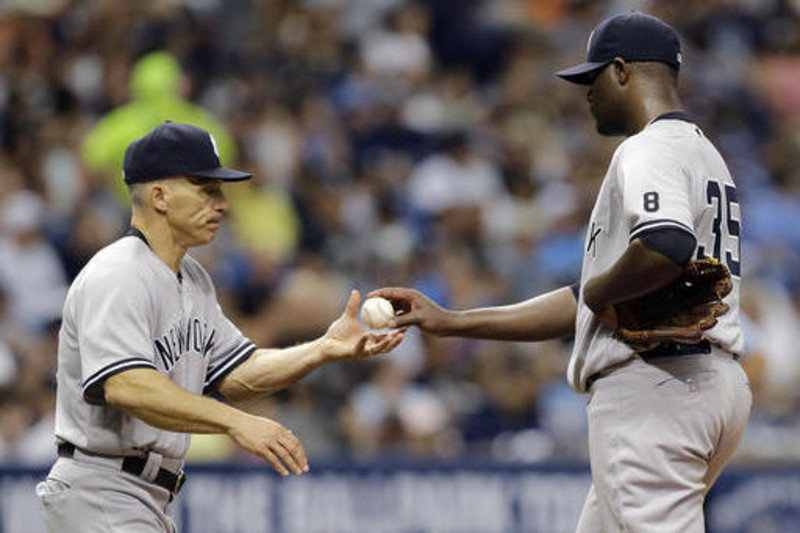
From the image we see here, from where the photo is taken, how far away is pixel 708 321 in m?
4.35

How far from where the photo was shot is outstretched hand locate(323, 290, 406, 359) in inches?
194

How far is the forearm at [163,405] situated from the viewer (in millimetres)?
4422

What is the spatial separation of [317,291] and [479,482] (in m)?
2.04

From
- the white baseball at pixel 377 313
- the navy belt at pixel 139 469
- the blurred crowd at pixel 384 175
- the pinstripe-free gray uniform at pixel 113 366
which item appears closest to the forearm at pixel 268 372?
the white baseball at pixel 377 313

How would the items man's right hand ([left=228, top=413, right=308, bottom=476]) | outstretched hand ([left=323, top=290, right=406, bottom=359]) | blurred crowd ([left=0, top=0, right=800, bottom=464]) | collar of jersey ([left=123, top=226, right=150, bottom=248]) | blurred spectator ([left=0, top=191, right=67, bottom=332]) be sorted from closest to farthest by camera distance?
man's right hand ([left=228, top=413, right=308, bottom=476]), collar of jersey ([left=123, top=226, right=150, bottom=248]), outstretched hand ([left=323, top=290, right=406, bottom=359]), blurred crowd ([left=0, top=0, right=800, bottom=464]), blurred spectator ([left=0, top=191, right=67, bottom=332])

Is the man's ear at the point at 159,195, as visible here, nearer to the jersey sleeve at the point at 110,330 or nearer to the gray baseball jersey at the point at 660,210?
the jersey sleeve at the point at 110,330

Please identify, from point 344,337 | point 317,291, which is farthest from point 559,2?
point 344,337

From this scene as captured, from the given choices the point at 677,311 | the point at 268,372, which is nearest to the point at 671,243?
the point at 677,311

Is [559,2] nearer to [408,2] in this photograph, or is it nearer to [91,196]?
[408,2]

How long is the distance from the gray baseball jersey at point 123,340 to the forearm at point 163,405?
0.16 ft

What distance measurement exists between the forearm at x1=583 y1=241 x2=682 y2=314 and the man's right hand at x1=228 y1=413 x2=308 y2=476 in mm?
1004

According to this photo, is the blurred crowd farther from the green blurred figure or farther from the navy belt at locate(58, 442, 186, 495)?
the navy belt at locate(58, 442, 186, 495)

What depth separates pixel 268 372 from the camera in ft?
16.8

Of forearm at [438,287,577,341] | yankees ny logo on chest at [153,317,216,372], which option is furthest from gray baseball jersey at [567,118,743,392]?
yankees ny logo on chest at [153,317,216,372]
